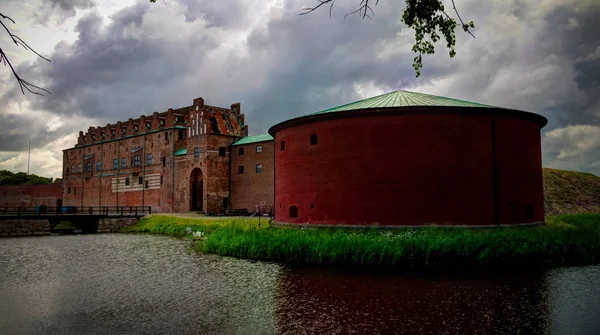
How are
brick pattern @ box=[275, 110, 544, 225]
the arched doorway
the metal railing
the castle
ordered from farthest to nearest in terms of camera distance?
the arched doorway
the castle
the metal railing
brick pattern @ box=[275, 110, 544, 225]

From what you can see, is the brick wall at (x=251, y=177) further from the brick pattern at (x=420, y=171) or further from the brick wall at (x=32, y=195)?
the brick wall at (x=32, y=195)

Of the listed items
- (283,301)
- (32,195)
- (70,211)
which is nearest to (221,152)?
(70,211)

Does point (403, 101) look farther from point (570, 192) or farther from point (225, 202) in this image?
point (570, 192)

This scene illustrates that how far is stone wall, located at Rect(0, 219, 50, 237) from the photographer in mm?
26156

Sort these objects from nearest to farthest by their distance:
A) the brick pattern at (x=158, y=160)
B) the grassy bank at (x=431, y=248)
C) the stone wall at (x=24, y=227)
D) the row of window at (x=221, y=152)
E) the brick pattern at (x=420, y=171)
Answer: the grassy bank at (x=431, y=248) → the brick pattern at (x=420, y=171) → the stone wall at (x=24, y=227) → the brick pattern at (x=158, y=160) → the row of window at (x=221, y=152)

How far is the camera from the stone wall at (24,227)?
26.2m

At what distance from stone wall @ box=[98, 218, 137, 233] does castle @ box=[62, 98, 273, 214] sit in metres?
5.18

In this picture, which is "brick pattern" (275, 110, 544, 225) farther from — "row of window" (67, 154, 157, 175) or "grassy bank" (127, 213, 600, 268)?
"row of window" (67, 154, 157, 175)

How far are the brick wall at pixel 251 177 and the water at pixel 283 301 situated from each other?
17.0m

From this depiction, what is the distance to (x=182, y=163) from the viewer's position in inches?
1415

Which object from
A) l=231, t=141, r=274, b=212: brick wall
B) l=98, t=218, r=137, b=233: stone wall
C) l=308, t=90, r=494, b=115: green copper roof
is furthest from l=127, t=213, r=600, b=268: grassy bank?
l=98, t=218, r=137, b=233: stone wall

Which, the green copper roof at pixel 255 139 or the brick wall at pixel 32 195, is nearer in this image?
the green copper roof at pixel 255 139

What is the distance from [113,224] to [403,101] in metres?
22.3

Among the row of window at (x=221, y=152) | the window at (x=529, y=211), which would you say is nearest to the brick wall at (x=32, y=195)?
the row of window at (x=221, y=152)
